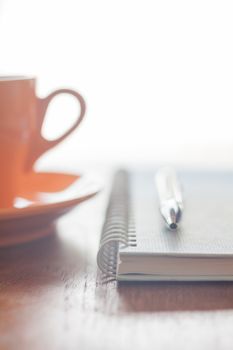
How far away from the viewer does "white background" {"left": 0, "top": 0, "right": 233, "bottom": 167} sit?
1.12m

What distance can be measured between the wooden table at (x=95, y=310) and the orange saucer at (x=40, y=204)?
29 mm

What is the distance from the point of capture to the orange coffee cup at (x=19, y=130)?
0.65 m

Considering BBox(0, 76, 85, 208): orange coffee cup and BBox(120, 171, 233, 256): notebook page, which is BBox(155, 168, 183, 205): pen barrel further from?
BBox(0, 76, 85, 208): orange coffee cup

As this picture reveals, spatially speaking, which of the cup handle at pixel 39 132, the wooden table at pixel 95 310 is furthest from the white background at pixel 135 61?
the wooden table at pixel 95 310

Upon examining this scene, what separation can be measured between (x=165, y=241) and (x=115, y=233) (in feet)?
0.17

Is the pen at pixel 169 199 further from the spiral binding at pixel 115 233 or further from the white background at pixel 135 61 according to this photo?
the white background at pixel 135 61

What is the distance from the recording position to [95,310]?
48cm

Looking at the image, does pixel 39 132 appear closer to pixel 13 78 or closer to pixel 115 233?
pixel 13 78

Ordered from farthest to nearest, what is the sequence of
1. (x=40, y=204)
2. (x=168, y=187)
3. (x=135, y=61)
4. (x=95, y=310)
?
(x=135, y=61) < (x=168, y=187) < (x=40, y=204) < (x=95, y=310)

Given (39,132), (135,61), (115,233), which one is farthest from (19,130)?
(135,61)

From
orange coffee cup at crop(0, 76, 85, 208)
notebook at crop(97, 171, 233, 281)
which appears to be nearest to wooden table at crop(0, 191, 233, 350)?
notebook at crop(97, 171, 233, 281)

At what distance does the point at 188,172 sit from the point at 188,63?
309mm

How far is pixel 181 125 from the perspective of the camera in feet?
3.85

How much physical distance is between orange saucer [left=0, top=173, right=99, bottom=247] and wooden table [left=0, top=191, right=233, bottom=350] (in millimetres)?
29
